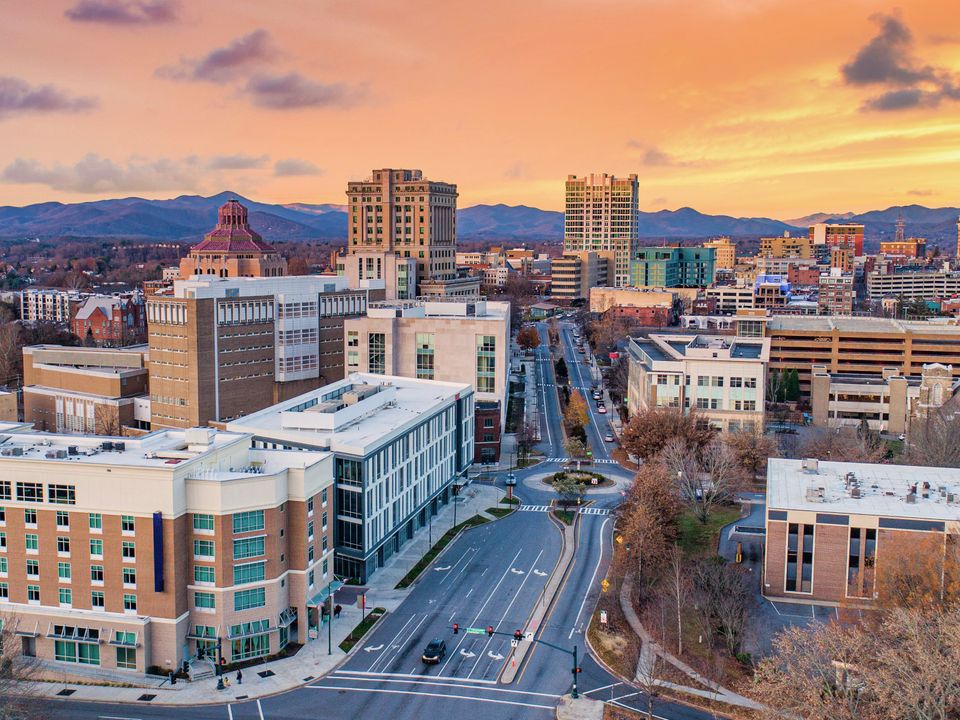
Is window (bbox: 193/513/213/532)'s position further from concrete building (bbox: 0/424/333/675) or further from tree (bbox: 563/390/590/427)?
tree (bbox: 563/390/590/427)

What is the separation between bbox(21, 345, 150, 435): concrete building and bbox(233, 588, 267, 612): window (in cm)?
5191

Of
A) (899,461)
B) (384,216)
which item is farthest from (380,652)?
(384,216)

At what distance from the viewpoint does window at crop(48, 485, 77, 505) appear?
165ft

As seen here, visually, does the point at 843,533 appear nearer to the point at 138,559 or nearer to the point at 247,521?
the point at 247,521

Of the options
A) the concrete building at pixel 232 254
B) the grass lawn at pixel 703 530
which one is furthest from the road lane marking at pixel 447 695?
the concrete building at pixel 232 254

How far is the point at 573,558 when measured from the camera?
66.2 meters

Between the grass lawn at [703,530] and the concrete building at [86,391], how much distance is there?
56.5 meters

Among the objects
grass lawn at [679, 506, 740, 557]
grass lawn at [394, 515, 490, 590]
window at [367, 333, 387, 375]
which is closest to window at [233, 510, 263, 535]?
grass lawn at [394, 515, 490, 590]

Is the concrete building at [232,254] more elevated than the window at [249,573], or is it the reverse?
the concrete building at [232,254]

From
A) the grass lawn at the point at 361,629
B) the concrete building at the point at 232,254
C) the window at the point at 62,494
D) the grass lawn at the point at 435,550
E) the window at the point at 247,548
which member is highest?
the concrete building at the point at 232,254

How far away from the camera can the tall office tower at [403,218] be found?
15462 centimetres

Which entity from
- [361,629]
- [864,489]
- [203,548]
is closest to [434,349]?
[361,629]

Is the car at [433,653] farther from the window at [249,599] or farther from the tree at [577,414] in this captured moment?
the tree at [577,414]

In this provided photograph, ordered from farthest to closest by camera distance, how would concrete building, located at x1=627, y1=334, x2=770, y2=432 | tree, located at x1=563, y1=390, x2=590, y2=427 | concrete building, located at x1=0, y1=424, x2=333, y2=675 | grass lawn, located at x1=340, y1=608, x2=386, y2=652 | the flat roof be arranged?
tree, located at x1=563, y1=390, x2=590, y2=427 < concrete building, located at x1=627, y1=334, x2=770, y2=432 < the flat roof < grass lawn, located at x1=340, y1=608, x2=386, y2=652 < concrete building, located at x1=0, y1=424, x2=333, y2=675
